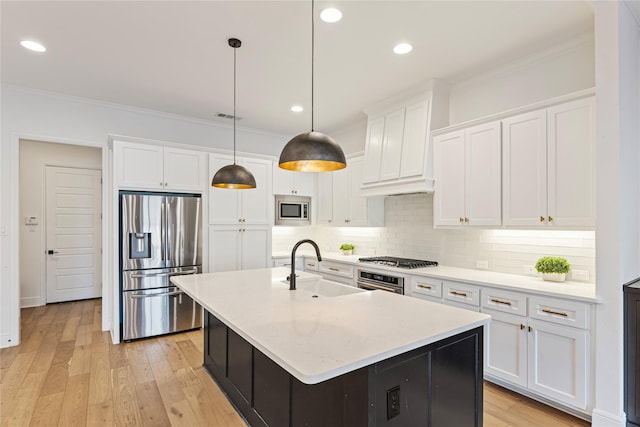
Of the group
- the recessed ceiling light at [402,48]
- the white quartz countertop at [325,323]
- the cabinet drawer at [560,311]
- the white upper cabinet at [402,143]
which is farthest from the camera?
the white upper cabinet at [402,143]

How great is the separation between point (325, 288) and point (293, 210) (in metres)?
2.62

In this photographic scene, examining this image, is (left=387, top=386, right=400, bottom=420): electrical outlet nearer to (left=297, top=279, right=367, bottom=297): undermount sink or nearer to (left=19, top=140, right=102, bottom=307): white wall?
(left=297, top=279, right=367, bottom=297): undermount sink

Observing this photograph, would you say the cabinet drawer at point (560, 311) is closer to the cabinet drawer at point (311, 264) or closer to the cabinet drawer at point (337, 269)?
the cabinet drawer at point (337, 269)

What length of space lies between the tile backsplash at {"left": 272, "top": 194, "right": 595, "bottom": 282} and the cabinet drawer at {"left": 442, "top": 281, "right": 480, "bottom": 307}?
21.3 inches

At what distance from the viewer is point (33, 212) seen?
521 cm

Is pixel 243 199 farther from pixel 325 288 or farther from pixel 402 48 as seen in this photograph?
pixel 402 48

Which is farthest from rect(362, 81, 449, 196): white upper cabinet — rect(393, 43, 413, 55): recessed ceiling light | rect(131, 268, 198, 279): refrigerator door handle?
rect(131, 268, 198, 279): refrigerator door handle

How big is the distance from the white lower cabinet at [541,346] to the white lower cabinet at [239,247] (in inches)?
Answer: 117

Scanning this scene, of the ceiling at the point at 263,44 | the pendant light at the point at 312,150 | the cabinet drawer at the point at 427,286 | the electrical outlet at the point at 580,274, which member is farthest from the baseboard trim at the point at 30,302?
the electrical outlet at the point at 580,274

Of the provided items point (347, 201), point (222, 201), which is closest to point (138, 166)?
point (222, 201)

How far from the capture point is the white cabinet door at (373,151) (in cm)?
403

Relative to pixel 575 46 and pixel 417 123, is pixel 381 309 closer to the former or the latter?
pixel 417 123

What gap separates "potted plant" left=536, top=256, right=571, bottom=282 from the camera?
262 centimetres

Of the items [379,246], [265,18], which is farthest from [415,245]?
[265,18]
